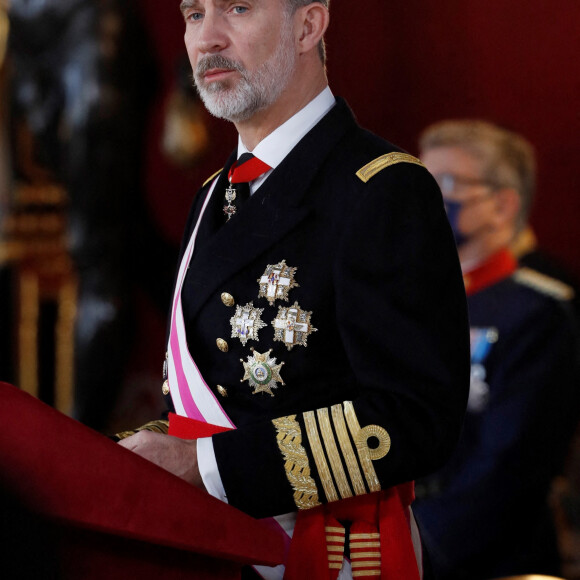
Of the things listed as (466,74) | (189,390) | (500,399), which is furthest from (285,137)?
(466,74)

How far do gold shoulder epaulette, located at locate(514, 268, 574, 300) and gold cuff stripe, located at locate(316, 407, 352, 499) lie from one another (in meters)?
1.72

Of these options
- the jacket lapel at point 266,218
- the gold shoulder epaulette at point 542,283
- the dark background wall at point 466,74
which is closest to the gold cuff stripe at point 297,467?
the jacket lapel at point 266,218

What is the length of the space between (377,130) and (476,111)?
1.38 feet

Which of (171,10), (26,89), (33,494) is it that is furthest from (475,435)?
(171,10)

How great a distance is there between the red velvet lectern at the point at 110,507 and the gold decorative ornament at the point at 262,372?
0.83ft

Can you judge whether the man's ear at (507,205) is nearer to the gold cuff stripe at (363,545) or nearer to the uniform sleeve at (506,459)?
the uniform sleeve at (506,459)

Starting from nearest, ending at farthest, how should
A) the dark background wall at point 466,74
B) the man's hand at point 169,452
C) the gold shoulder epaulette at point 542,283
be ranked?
the man's hand at point 169,452 → the gold shoulder epaulette at point 542,283 → the dark background wall at point 466,74

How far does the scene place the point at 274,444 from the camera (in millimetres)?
980

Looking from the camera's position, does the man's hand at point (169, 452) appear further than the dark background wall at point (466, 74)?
No

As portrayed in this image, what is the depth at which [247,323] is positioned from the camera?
108 centimetres

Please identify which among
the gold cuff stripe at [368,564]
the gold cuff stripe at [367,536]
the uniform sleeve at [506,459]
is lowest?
the uniform sleeve at [506,459]

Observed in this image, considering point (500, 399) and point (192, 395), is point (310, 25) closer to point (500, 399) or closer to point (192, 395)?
point (192, 395)

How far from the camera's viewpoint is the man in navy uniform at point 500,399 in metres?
2.34

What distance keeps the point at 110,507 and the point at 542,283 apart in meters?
2.08
